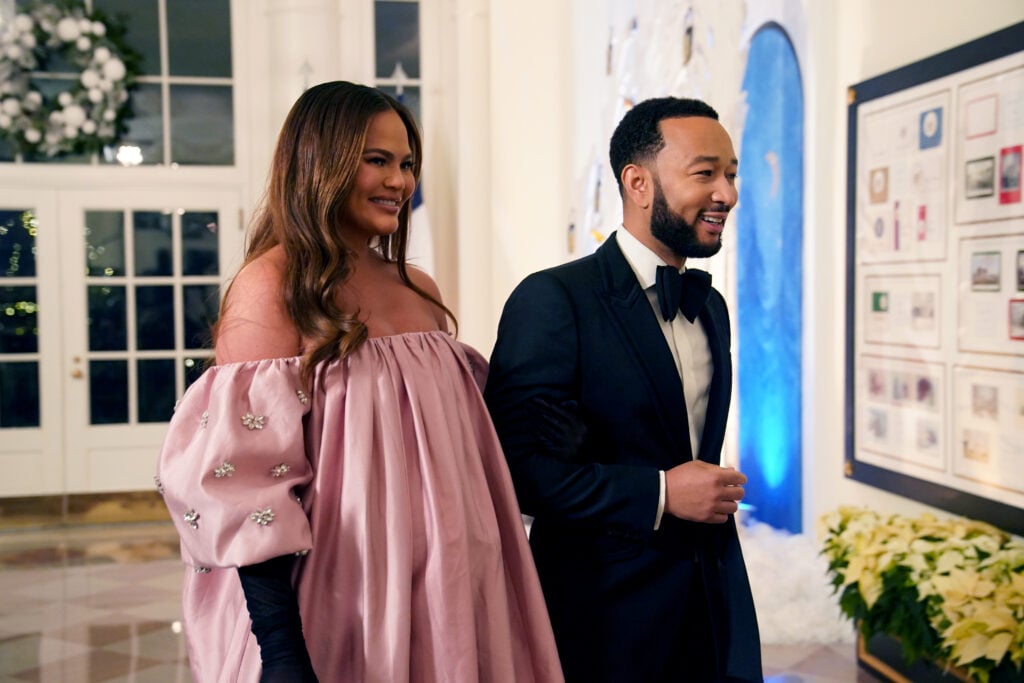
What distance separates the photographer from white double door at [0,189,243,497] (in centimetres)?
703

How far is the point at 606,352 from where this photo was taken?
60.7 inches

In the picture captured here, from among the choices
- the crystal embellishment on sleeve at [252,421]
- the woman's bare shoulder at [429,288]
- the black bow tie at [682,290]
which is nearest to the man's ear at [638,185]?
the black bow tie at [682,290]

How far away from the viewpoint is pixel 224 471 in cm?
133

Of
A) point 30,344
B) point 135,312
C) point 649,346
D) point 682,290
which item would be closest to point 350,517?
point 649,346

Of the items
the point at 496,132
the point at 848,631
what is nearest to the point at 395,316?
the point at 848,631

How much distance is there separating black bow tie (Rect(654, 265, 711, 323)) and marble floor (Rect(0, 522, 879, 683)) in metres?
2.17

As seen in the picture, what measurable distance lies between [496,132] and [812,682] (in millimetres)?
Result: 4289

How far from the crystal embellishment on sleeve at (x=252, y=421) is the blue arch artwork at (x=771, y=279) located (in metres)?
2.95

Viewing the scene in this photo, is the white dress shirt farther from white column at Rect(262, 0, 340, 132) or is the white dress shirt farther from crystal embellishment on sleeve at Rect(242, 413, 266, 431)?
white column at Rect(262, 0, 340, 132)

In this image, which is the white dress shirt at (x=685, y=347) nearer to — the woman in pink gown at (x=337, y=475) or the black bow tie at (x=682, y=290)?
the black bow tie at (x=682, y=290)

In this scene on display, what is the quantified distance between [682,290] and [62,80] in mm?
6470

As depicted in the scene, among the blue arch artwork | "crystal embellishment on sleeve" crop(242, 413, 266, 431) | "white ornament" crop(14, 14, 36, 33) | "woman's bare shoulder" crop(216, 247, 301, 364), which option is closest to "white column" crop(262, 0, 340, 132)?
"white ornament" crop(14, 14, 36, 33)

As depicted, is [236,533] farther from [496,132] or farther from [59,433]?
[59,433]

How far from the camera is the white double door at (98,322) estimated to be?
7.03m
